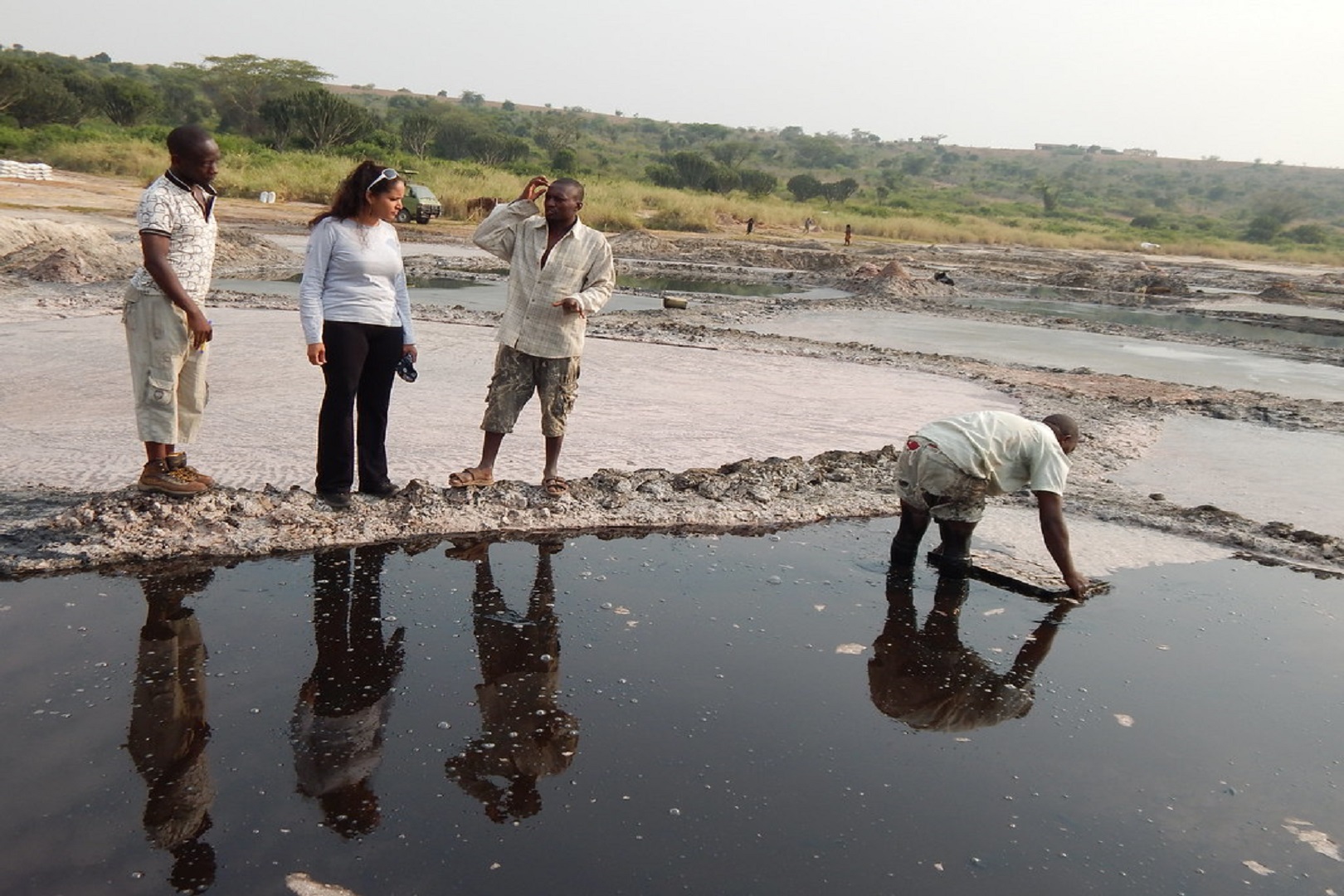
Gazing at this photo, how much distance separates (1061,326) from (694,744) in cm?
1803

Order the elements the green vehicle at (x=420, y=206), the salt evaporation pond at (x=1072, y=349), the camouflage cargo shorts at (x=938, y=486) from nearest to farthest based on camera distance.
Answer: the camouflage cargo shorts at (x=938, y=486) → the salt evaporation pond at (x=1072, y=349) → the green vehicle at (x=420, y=206)

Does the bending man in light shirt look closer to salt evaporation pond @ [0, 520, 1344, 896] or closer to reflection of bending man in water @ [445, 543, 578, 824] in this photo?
salt evaporation pond @ [0, 520, 1344, 896]

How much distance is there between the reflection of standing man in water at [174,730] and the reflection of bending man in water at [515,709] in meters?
0.71

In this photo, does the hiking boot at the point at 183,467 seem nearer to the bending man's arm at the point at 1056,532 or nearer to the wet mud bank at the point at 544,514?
the wet mud bank at the point at 544,514

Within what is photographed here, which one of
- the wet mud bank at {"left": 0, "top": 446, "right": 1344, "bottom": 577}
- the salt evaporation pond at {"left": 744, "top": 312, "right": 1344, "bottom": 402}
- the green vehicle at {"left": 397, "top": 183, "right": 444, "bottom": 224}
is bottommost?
the salt evaporation pond at {"left": 744, "top": 312, "right": 1344, "bottom": 402}

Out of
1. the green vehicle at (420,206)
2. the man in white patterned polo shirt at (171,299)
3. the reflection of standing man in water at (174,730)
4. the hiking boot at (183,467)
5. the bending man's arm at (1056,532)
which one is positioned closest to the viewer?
the reflection of standing man in water at (174,730)

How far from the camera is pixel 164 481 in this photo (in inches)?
193

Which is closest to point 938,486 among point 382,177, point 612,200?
point 382,177

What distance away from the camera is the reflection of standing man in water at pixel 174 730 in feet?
9.14

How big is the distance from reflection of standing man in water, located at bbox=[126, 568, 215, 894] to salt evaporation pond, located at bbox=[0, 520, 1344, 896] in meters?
0.01

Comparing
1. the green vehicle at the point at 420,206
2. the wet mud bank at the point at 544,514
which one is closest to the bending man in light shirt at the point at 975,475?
the wet mud bank at the point at 544,514

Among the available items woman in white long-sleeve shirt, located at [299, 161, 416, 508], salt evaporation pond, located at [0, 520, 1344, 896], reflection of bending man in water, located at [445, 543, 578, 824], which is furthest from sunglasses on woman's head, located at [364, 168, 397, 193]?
reflection of bending man in water, located at [445, 543, 578, 824]

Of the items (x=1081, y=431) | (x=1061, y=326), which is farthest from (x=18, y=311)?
(x=1061, y=326)

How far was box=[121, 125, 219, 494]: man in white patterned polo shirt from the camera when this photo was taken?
464 cm
